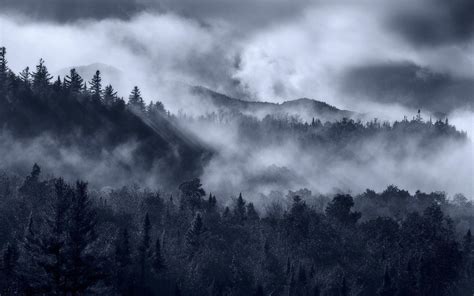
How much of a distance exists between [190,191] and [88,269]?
123m

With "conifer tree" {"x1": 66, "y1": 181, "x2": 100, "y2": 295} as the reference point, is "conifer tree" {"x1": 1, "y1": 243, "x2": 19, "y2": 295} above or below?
below

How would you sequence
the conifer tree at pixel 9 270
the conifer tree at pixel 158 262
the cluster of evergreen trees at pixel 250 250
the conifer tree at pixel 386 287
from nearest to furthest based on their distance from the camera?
1. the conifer tree at pixel 9 270
2. the conifer tree at pixel 158 262
3. the cluster of evergreen trees at pixel 250 250
4. the conifer tree at pixel 386 287

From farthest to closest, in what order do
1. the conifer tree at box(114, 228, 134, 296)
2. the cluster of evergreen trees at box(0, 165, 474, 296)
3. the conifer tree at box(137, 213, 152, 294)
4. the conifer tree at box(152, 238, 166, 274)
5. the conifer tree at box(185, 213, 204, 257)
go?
the conifer tree at box(185, 213, 204, 257)
the cluster of evergreen trees at box(0, 165, 474, 296)
the conifer tree at box(152, 238, 166, 274)
the conifer tree at box(137, 213, 152, 294)
the conifer tree at box(114, 228, 134, 296)

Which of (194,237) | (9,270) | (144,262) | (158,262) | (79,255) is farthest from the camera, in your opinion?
Answer: (194,237)

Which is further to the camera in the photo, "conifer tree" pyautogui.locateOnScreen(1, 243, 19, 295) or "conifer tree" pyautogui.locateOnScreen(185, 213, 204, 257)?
"conifer tree" pyautogui.locateOnScreen(185, 213, 204, 257)

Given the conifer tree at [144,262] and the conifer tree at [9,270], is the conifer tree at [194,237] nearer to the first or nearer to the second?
the conifer tree at [144,262]

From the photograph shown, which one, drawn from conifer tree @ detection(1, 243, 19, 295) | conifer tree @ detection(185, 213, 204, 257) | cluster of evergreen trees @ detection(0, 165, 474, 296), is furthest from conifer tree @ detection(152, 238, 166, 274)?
conifer tree @ detection(1, 243, 19, 295)

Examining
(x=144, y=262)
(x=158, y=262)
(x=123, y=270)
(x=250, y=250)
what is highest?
(x=250, y=250)

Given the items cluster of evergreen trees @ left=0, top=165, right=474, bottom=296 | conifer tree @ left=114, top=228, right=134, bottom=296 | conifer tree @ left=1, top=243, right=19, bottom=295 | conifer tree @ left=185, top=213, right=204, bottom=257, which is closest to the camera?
conifer tree @ left=1, top=243, right=19, bottom=295

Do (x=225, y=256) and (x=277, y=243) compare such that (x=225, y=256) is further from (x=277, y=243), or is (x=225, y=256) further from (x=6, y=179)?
(x=6, y=179)

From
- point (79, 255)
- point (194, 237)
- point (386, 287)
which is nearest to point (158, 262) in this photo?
point (194, 237)

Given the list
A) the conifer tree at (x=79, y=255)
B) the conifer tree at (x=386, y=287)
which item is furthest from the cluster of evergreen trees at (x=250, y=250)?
the conifer tree at (x=79, y=255)

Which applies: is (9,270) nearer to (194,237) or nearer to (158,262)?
(158,262)

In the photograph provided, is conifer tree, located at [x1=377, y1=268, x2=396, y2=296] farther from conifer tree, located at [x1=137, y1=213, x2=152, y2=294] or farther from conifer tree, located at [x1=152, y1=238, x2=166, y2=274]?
conifer tree, located at [x1=137, y1=213, x2=152, y2=294]
